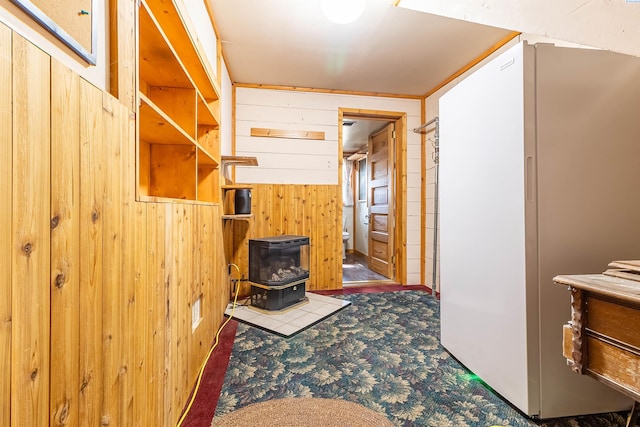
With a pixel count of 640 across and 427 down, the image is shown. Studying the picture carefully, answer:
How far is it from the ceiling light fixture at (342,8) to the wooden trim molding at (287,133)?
1.50m

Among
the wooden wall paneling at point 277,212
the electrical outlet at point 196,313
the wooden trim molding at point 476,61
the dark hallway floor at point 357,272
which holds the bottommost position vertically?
the dark hallway floor at point 357,272

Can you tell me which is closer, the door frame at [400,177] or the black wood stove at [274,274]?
the black wood stove at [274,274]

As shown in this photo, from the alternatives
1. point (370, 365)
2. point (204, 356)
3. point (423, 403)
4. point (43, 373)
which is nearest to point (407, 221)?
point (370, 365)

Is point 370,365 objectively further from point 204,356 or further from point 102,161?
point 102,161

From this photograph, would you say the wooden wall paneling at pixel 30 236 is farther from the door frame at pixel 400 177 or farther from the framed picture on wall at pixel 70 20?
the door frame at pixel 400 177

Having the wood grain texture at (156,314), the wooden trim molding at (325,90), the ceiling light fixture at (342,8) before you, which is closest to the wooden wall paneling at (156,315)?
the wood grain texture at (156,314)

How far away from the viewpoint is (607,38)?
1.36 m

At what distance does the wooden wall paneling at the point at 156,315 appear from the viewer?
1.02 metres

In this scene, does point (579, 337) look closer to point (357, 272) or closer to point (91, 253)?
point (91, 253)

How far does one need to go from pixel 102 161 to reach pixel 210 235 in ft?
4.18

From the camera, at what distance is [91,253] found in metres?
0.71

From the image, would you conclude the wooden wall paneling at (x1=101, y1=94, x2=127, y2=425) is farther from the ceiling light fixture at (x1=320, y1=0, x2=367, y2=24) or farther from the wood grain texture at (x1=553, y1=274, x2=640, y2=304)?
the ceiling light fixture at (x1=320, y1=0, x2=367, y2=24)


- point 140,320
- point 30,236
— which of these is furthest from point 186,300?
point 30,236

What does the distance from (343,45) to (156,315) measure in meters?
2.48
